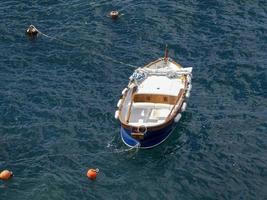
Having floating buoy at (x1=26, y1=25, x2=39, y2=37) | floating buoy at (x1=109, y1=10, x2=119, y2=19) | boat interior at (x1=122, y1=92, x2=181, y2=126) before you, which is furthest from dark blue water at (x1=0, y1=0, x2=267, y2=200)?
boat interior at (x1=122, y1=92, x2=181, y2=126)

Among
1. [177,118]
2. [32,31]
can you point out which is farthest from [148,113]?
[32,31]

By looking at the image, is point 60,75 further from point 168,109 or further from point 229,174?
point 229,174

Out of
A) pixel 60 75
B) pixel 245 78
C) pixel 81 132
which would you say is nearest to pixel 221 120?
pixel 245 78

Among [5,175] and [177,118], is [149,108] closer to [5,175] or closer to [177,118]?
[177,118]

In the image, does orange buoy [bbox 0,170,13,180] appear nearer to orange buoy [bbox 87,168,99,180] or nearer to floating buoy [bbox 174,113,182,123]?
orange buoy [bbox 87,168,99,180]

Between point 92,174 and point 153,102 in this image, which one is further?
point 153,102

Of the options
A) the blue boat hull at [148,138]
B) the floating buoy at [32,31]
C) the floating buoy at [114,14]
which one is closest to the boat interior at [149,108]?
the blue boat hull at [148,138]

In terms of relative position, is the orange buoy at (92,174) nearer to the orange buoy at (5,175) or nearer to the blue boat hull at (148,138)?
the blue boat hull at (148,138)
